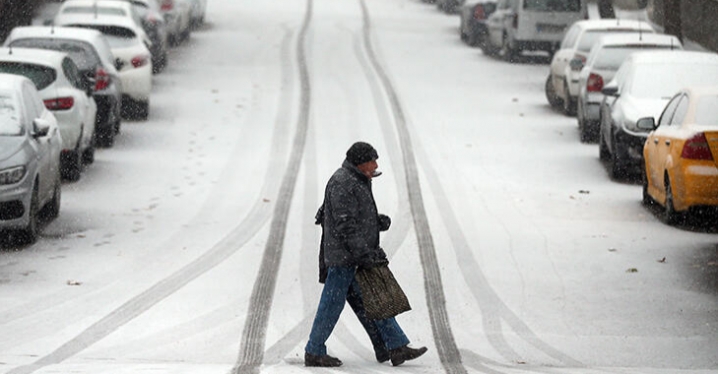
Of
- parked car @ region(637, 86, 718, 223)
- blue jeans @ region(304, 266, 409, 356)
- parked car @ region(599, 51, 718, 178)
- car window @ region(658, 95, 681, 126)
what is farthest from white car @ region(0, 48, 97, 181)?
blue jeans @ region(304, 266, 409, 356)

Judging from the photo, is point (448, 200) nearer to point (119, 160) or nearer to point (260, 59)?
point (119, 160)

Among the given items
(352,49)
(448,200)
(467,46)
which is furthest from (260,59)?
(448,200)

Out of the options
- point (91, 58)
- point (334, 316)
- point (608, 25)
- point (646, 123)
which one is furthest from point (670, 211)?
point (608, 25)

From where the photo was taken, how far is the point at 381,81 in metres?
30.5

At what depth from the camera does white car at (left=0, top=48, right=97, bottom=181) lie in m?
19.7

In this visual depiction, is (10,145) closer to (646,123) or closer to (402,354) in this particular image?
(402,354)

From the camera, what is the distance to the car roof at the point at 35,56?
64.2ft

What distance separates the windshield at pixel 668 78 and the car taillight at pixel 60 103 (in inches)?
268

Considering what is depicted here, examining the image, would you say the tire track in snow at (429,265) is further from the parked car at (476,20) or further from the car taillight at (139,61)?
the parked car at (476,20)

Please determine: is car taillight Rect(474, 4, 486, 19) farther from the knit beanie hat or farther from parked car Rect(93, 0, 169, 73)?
the knit beanie hat

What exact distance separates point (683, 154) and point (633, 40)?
27.1ft

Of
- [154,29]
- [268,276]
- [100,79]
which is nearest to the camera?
[268,276]

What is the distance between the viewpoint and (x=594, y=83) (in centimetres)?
2388

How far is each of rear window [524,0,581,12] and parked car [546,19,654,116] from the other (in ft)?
20.6
